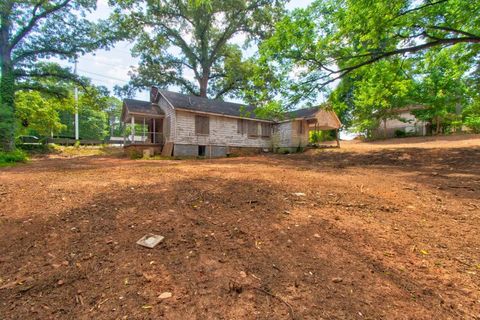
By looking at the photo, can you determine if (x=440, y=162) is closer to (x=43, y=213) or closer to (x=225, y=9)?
(x=43, y=213)

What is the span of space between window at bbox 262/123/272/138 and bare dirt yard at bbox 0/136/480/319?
15.1 m

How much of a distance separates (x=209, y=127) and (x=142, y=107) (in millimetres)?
5073

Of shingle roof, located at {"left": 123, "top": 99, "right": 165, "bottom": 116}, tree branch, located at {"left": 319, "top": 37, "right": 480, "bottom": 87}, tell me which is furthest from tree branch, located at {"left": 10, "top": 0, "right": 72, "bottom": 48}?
tree branch, located at {"left": 319, "top": 37, "right": 480, "bottom": 87}

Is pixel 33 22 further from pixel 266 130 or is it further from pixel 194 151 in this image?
pixel 266 130

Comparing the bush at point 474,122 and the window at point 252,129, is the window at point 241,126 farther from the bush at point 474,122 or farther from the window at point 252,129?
the bush at point 474,122

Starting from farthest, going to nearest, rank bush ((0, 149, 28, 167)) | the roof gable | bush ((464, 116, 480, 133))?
bush ((464, 116, 480, 133))
the roof gable
bush ((0, 149, 28, 167))

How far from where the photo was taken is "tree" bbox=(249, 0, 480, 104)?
26.0 feet

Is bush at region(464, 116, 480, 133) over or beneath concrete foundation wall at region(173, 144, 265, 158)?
over

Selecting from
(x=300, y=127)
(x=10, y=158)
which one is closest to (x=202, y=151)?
(x=300, y=127)

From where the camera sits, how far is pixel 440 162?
9062 mm

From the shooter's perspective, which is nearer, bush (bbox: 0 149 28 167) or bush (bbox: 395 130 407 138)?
bush (bbox: 0 149 28 167)

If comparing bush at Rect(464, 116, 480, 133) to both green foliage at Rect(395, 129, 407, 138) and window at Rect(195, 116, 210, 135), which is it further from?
window at Rect(195, 116, 210, 135)

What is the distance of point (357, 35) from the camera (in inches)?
357

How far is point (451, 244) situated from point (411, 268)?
2.93 ft
